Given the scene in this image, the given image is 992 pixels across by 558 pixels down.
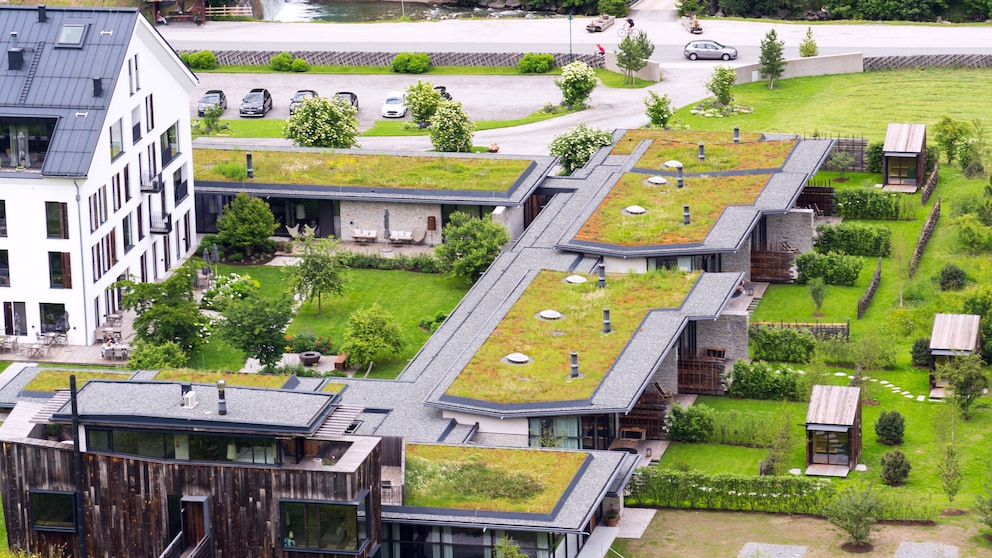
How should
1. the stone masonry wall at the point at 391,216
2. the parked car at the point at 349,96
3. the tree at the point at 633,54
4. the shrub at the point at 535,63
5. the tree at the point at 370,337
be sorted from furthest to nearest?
1. the shrub at the point at 535,63
2. the tree at the point at 633,54
3. the parked car at the point at 349,96
4. the stone masonry wall at the point at 391,216
5. the tree at the point at 370,337

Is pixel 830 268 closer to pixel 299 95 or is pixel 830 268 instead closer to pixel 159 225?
pixel 159 225

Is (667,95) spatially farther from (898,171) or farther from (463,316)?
(463,316)

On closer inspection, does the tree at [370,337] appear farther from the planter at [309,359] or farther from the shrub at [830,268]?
the shrub at [830,268]

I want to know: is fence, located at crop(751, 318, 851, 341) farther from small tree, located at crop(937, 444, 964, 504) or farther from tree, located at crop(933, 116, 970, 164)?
tree, located at crop(933, 116, 970, 164)

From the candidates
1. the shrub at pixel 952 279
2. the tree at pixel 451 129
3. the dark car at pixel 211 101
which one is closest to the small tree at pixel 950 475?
the shrub at pixel 952 279

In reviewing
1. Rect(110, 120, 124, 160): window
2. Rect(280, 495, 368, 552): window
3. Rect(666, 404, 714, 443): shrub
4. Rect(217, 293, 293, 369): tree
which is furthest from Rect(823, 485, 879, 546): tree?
Rect(110, 120, 124, 160): window

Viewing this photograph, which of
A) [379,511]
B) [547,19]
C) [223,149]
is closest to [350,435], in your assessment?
[379,511]
